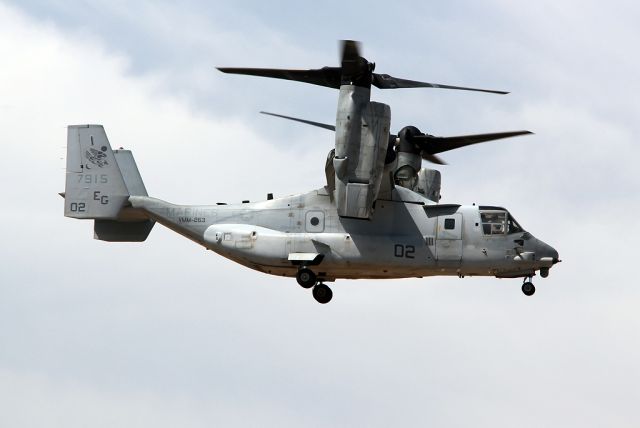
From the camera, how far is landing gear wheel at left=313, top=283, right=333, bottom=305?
3406cm

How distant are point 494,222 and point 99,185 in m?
9.95

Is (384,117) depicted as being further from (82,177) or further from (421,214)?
(82,177)

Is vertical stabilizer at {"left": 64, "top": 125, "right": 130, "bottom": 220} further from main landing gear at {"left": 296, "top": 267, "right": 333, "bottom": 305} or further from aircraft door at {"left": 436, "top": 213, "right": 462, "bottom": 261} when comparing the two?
aircraft door at {"left": 436, "top": 213, "right": 462, "bottom": 261}

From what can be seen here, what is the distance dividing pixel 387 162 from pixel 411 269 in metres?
2.65

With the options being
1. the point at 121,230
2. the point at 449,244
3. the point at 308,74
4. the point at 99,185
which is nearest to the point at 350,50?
the point at 308,74

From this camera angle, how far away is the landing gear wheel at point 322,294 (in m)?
34.1


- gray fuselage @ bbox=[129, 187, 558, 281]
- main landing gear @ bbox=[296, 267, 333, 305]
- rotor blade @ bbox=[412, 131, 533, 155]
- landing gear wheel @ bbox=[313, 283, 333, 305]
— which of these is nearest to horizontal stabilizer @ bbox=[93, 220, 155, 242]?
gray fuselage @ bbox=[129, 187, 558, 281]

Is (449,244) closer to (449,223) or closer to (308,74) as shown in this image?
(449,223)

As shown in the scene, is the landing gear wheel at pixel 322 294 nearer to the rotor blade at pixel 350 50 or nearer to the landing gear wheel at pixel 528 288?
the landing gear wheel at pixel 528 288

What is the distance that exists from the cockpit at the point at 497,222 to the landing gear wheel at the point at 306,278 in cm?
424

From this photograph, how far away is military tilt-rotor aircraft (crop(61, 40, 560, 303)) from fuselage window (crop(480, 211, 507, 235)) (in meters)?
0.02

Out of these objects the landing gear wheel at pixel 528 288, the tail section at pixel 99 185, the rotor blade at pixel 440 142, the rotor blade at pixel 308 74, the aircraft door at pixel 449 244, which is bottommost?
the landing gear wheel at pixel 528 288

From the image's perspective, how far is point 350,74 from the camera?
104 ft

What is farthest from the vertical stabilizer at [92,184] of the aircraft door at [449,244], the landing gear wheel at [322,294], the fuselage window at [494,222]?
the fuselage window at [494,222]
